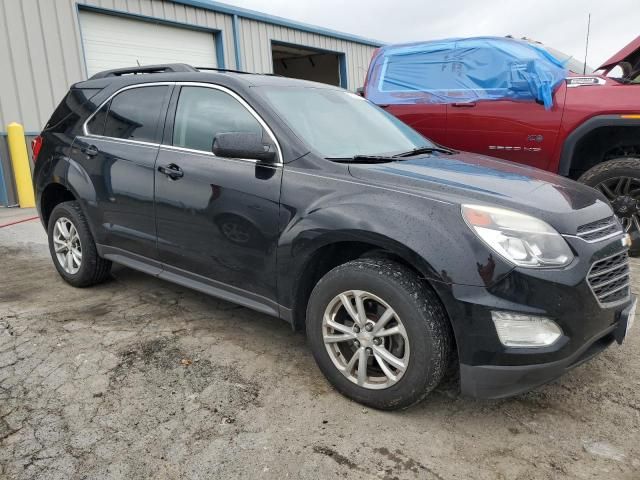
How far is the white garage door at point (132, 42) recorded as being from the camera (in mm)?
9953

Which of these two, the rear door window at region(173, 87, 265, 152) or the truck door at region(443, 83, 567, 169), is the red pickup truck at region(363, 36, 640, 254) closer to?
the truck door at region(443, 83, 567, 169)

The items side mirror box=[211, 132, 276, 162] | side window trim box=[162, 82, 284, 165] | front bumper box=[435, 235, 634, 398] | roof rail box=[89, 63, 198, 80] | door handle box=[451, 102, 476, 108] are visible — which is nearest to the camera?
front bumper box=[435, 235, 634, 398]

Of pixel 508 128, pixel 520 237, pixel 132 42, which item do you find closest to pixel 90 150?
pixel 520 237

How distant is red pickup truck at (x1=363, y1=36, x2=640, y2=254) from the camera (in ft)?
15.5

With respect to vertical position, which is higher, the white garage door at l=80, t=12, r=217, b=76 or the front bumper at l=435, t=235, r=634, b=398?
the white garage door at l=80, t=12, r=217, b=76

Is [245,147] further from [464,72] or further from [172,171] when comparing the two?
[464,72]

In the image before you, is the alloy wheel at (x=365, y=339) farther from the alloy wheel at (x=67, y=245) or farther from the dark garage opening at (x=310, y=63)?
the dark garage opening at (x=310, y=63)

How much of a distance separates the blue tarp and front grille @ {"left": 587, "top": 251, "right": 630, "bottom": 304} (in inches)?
117

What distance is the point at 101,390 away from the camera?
2752 mm

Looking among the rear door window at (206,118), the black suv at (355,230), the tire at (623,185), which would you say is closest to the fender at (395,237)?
the black suv at (355,230)

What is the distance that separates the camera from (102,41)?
33.2 ft

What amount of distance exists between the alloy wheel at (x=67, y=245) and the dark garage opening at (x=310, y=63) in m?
12.3

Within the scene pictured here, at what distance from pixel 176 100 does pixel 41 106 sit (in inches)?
282

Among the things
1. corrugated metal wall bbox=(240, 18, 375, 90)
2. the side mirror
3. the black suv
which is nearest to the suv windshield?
the black suv
